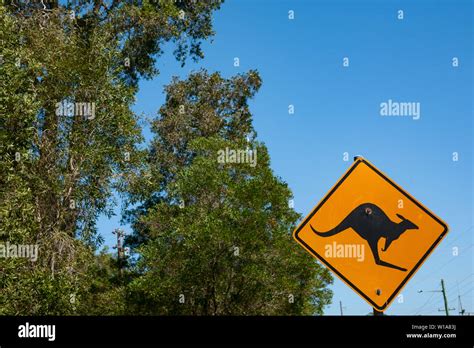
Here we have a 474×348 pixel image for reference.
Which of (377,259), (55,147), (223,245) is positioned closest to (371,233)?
(377,259)

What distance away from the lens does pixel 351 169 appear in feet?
17.8

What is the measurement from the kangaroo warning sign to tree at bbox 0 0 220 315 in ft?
46.4

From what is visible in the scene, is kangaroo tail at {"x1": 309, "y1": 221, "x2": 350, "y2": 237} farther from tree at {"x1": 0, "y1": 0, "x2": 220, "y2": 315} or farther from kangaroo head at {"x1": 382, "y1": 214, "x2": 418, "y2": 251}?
tree at {"x1": 0, "y1": 0, "x2": 220, "y2": 315}

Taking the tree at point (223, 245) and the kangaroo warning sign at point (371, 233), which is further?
the tree at point (223, 245)

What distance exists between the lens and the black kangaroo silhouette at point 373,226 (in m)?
5.04

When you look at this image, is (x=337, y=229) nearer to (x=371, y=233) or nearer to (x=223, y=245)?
(x=371, y=233)

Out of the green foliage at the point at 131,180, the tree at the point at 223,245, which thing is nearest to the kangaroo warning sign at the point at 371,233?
the green foliage at the point at 131,180

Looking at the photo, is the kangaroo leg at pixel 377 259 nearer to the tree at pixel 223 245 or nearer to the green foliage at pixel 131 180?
the green foliage at pixel 131 180

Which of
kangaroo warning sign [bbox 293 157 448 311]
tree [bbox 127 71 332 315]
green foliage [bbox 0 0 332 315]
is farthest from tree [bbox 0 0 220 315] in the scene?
kangaroo warning sign [bbox 293 157 448 311]

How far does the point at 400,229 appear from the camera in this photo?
511cm
